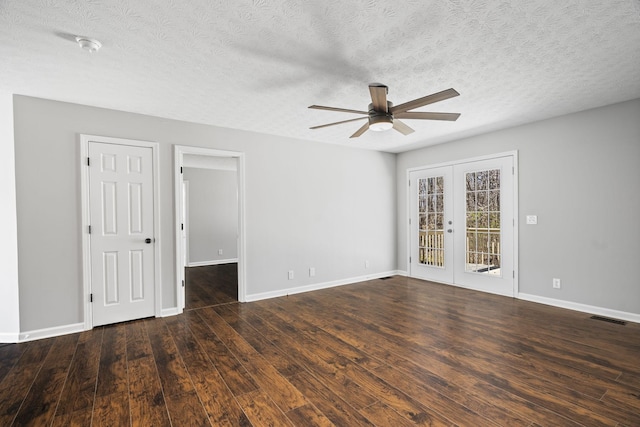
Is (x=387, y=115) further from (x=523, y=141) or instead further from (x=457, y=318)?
(x=523, y=141)

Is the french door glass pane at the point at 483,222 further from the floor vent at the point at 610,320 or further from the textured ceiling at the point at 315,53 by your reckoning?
the textured ceiling at the point at 315,53

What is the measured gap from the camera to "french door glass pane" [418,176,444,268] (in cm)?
551

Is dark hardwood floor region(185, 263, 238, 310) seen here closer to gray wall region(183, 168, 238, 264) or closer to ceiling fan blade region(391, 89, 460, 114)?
gray wall region(183, 168, 238, 264)

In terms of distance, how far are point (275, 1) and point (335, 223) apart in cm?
394

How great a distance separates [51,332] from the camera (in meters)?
3.23

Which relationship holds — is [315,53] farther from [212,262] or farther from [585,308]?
[212,262]

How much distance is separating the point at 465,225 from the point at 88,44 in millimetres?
5161

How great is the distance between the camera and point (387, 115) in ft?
9.07

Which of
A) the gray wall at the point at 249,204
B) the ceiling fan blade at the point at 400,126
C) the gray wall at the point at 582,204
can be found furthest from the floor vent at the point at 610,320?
the gray wall at the point at 249,204

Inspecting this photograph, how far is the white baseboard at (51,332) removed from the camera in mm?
3116

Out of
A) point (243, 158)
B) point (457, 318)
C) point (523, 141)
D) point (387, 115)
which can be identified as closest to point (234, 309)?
point (243, 158)

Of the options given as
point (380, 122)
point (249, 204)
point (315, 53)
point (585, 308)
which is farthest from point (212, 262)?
point (585, 308)

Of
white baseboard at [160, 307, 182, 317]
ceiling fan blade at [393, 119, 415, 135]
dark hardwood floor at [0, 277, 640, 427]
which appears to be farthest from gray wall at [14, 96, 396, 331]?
ceiling fan blade at [393, 119, 415, 135]

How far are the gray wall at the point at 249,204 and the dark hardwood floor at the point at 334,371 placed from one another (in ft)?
2.37
